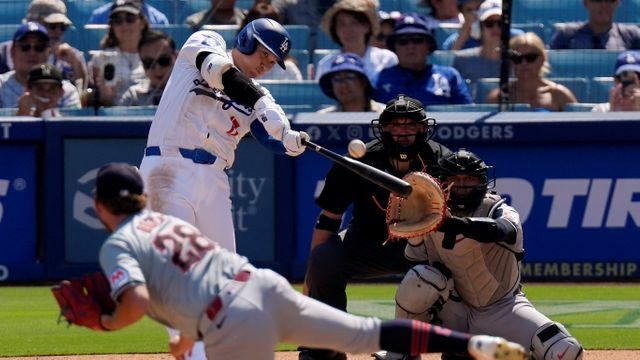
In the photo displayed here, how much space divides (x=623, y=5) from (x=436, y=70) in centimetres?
207

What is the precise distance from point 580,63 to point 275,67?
2.65 m

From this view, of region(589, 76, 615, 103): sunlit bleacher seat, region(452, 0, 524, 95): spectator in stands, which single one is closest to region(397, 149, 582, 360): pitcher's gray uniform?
region(452, 0, 524, 95): spectator in stands

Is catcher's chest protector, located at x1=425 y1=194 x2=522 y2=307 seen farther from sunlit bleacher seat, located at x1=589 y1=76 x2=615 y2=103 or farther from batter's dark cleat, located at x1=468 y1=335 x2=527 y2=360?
sunlit bleacher seat, located at x1=589 y1=76 x2=615 y2=103

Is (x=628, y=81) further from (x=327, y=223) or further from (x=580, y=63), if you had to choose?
(x=327, y=223)

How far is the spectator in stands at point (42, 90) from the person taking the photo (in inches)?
435

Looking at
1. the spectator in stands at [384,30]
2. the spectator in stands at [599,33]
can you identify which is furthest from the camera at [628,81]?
the spectator in stands at [384,30]

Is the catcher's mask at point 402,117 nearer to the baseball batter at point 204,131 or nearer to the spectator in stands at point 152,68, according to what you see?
the baseball batter at point 204,131

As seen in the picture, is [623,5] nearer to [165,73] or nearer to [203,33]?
[165,73]

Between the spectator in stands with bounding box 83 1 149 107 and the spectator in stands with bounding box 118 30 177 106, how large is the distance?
8 centimetres

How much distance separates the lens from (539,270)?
34.8 feet

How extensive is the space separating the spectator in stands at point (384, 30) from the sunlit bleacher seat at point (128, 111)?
7.14 feet

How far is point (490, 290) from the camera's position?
21.1 ft

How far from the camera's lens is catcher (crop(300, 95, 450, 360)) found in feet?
23.2

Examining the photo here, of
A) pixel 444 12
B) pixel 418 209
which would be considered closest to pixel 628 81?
pixel 444 12
